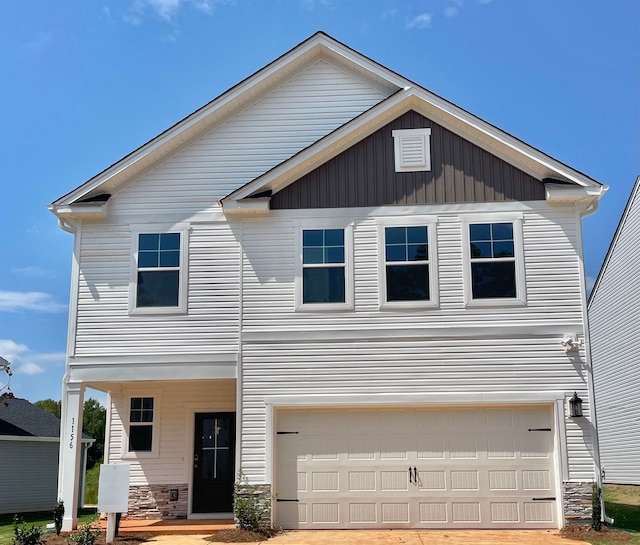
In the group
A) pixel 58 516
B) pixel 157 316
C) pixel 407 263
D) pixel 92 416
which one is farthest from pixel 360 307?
pixel 92 416

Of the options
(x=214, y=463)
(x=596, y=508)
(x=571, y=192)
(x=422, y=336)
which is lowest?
(x=596, y=508)

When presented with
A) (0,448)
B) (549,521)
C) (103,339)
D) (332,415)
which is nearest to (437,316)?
(332,415)

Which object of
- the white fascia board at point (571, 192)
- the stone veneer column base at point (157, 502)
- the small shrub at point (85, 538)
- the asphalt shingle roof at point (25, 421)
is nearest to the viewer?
the small shrub at point (85, 538)

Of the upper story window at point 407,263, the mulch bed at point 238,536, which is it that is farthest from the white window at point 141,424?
the upper story window at point 407,263

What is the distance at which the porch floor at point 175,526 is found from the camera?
13.1 meters

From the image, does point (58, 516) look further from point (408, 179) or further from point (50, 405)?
point (50, 405)

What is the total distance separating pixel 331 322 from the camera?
13.4 metres

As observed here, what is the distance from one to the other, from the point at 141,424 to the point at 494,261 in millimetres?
7911

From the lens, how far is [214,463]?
15156 millimetres

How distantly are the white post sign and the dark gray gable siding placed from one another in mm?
5471

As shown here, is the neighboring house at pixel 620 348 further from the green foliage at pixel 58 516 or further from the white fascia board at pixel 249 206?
the green foliage at pixel 58 516

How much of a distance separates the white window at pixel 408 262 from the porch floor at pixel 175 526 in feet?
16.8

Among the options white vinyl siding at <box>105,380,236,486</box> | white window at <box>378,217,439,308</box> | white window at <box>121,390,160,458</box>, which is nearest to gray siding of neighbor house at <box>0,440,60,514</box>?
white vinyl siding at <box>105,380,236,486</box>

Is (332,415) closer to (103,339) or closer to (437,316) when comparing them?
(437,316)
